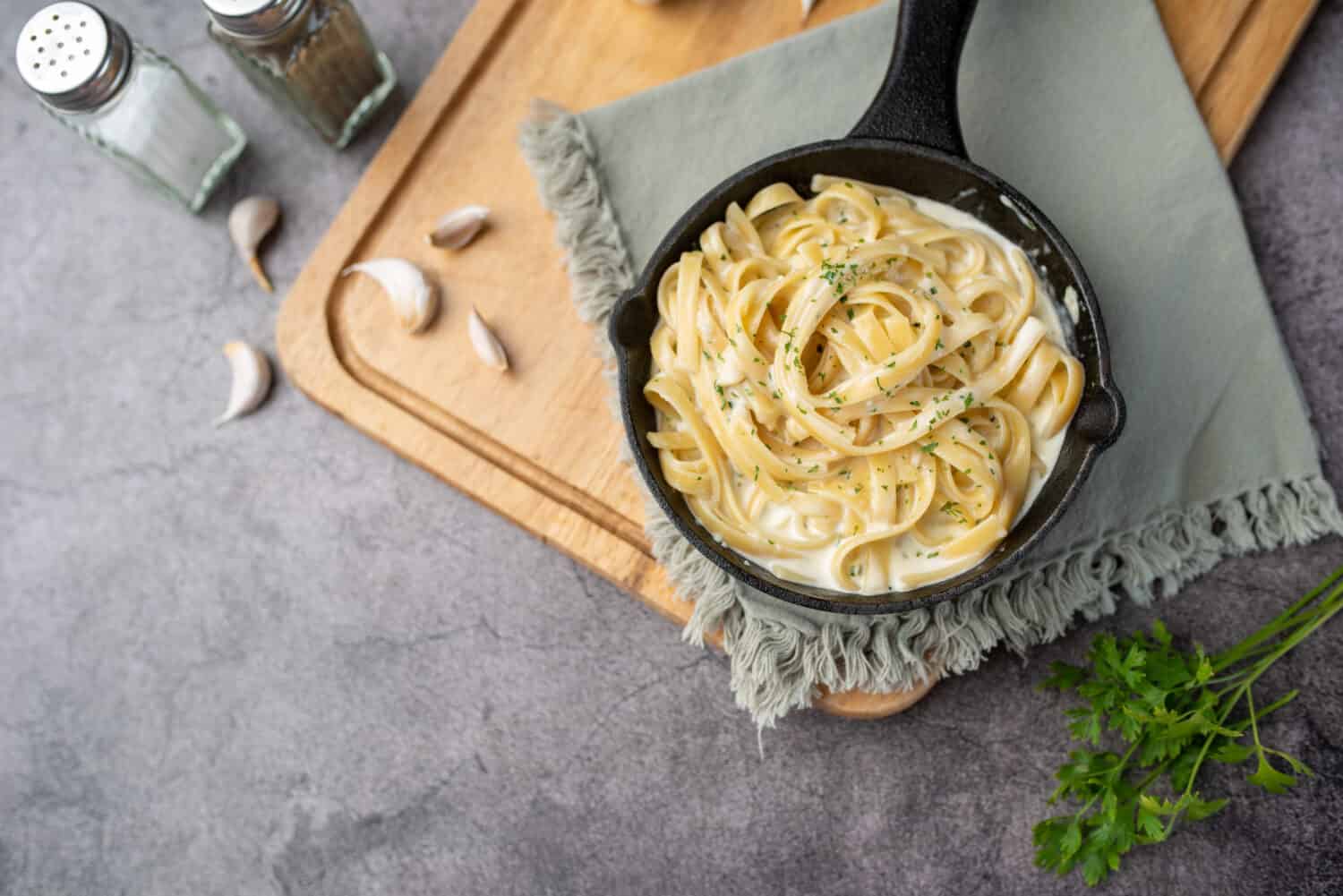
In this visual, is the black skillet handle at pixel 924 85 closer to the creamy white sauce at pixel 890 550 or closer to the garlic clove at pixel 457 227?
the creamy white sauce at pixel 890 550

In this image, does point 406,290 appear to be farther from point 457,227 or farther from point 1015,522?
point 1015,522

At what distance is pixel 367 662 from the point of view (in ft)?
8.98

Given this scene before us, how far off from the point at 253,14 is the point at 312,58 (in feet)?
0.74

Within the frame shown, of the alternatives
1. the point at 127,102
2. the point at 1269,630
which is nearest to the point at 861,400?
the point at 1269,630

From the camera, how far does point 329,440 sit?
9.17 feet

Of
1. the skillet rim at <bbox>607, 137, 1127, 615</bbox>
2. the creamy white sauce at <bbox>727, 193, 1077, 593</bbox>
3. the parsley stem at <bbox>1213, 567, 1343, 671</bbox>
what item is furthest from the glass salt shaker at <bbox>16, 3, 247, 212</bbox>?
the parsley stem at <bbox>1213, 567, 1343, 671</bbox>

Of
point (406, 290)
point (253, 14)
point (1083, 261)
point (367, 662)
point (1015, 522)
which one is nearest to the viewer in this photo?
point (1015, 522)

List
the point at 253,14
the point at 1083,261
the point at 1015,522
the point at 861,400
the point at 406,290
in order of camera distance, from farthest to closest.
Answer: the point at 406,290, the point at 1083,261, the point at 253,14, the point at 1015,522, the point at 861,400

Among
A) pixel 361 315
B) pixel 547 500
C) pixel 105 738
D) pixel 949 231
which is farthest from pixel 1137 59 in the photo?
pixel 105 738

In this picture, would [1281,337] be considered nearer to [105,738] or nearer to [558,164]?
[558,164]

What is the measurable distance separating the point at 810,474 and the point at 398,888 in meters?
1.55

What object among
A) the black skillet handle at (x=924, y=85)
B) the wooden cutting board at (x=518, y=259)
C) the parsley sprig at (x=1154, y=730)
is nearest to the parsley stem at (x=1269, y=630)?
the parsley sprig at (x=1154, y=730)

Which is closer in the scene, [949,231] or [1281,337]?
[949,231]

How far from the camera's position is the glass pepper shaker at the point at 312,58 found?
2363mm
